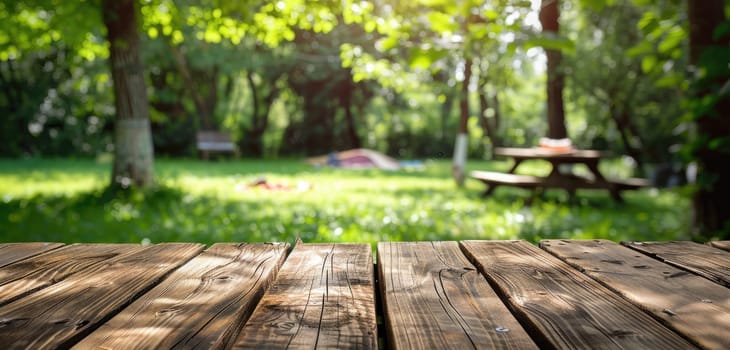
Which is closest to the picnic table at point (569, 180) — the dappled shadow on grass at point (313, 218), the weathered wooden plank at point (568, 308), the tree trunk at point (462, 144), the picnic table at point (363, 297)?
the dappled shadow on grass at point (313, 218)

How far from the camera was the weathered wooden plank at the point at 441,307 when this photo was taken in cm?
116

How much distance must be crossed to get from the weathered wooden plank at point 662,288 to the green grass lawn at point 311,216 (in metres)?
3.19

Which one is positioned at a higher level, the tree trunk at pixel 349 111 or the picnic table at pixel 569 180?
the tree trunk at pixel 349 111

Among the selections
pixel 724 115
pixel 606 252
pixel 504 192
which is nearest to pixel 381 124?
pixel 504 192

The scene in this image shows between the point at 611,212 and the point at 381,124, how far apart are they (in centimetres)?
2195

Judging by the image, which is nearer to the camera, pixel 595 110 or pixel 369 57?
pixel 369 57

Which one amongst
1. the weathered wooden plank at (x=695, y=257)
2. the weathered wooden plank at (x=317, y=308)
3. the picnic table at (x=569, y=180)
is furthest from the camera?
the picnic table at (x=569, y=180)

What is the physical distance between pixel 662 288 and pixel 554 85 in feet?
32.2

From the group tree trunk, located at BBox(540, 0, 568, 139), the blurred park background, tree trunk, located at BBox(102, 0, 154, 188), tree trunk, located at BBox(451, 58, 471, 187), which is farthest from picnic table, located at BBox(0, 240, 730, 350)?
tree trunk, located at BBox(451, 58, 471, 187)

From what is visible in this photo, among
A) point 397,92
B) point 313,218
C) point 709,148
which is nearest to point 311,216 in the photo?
point 313,218

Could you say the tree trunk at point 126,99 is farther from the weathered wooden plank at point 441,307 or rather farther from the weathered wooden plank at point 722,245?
the weathered wooden plank at point 722,245

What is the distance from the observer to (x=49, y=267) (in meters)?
1.80

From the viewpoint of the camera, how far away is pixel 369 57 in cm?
889

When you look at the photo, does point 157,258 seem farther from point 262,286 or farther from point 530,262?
point 530,262
